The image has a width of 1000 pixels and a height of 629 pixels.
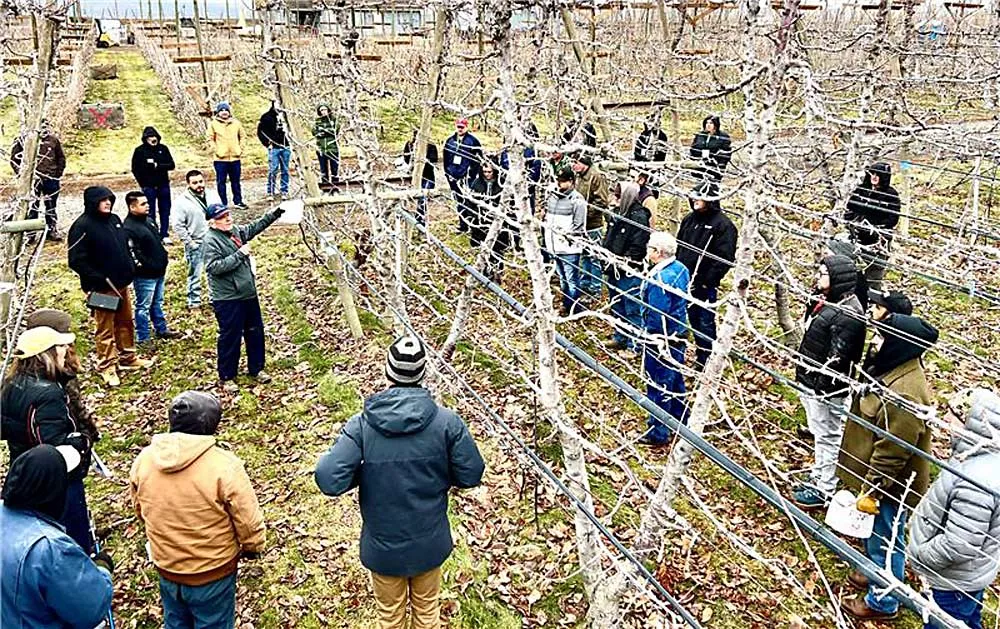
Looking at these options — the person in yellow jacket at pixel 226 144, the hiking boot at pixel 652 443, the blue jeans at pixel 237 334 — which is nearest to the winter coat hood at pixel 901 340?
the hiking boot at pixel 652 443

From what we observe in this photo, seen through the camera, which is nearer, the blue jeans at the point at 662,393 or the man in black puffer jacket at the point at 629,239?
the blue jeans at the point at 662,393

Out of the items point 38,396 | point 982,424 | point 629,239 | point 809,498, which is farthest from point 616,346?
point 38,396

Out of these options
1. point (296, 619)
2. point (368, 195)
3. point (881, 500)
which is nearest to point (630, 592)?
point (881, 500)

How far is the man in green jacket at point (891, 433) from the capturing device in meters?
4.05

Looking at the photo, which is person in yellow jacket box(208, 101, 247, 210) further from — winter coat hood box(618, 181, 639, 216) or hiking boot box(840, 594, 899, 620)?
hiking boot box(840, 594, 899, 620)

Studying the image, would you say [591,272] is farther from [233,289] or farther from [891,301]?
[891,301]

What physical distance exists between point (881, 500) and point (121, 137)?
16409 millimetres

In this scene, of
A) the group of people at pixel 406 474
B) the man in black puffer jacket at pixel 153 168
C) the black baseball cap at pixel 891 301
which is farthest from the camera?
the man in black puffer jacket at pixel 153 168

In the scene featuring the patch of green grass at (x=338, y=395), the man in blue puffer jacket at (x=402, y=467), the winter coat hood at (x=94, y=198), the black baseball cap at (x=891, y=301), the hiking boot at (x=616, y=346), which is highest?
the winter coat hood at (x=94, y=198)

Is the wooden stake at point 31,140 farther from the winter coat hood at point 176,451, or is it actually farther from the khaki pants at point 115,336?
the winter coat hood at point 176,451

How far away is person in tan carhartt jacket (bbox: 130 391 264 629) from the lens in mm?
3268

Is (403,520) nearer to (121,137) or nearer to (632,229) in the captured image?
(632,229)

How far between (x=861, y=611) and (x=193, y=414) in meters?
4.07

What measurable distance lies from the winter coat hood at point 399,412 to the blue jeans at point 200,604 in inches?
46.9
